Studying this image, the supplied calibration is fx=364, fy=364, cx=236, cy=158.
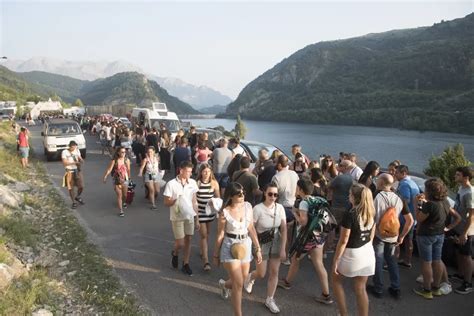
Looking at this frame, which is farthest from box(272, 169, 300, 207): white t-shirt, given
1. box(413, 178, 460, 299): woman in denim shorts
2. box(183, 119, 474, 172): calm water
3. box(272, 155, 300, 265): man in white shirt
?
box(183, 119, 474, 172): calm water

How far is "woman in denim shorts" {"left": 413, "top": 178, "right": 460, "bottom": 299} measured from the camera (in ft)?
15.7

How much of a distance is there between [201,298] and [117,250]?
7.65ft

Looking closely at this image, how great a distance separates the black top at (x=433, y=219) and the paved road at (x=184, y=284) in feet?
3.32

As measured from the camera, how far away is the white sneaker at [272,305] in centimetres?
464

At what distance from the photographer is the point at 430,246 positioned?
4.91 metres

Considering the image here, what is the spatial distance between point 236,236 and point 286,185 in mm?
2024

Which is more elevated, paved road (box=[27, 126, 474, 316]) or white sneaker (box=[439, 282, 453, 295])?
white sneaker (box=[439, 282, 453, 295])

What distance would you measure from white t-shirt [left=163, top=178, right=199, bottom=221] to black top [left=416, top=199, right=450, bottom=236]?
3.22 meters

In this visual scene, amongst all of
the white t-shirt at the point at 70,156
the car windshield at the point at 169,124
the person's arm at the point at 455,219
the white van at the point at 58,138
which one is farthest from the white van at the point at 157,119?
the person's arm at the point at 455,219

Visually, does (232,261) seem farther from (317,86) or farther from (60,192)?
(317,86)

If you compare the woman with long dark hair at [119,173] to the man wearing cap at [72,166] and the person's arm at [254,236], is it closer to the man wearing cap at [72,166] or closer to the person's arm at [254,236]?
the man wearing cap at [72,166]

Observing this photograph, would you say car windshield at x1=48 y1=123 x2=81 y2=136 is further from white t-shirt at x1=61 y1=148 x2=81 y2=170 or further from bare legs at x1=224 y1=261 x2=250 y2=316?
bare legs at x1=224 y1=261 x2=250 y2=316

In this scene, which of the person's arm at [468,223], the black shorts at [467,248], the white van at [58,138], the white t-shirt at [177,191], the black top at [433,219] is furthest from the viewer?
the white van at [58,138]

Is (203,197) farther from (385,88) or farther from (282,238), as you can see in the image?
(385,88)
